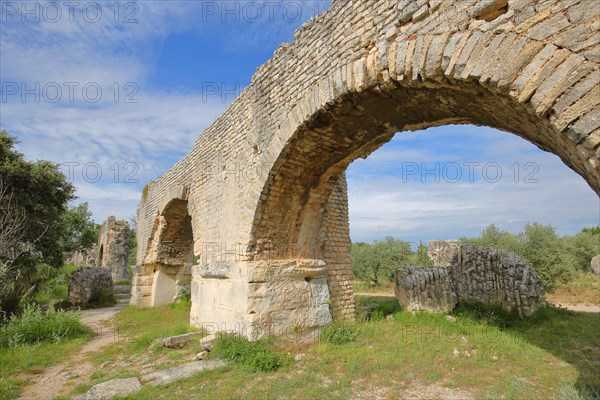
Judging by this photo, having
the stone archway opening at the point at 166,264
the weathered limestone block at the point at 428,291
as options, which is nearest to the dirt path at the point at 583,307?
the weathered limestone block at the point at 428,291

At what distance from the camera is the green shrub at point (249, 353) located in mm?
4752

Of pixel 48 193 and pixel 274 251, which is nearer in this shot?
pixel 274 251

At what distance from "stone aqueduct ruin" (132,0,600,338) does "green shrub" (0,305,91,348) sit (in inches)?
103

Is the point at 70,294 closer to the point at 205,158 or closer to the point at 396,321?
the point at 205,158

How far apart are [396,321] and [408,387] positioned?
3267 millimetres

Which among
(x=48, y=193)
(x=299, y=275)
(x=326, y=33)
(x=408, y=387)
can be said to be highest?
(x=326, y=33)

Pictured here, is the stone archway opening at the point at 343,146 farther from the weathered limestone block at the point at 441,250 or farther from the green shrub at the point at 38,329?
the weathered limestone block at the point at 441,250

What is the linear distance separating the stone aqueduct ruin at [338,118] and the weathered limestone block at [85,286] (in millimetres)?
5860

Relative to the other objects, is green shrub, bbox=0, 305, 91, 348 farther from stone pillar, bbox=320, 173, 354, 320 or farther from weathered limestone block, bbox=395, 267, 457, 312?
weathered limestone block, bbox=395, 267, 457, 312

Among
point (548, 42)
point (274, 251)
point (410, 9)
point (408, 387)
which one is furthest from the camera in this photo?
point (274, 251)

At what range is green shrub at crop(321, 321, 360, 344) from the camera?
5977mm

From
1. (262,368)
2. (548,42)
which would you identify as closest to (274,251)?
(262,368)

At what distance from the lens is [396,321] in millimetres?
7309

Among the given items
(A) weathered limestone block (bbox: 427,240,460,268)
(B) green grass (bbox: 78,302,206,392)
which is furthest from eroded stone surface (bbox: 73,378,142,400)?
(A) weathered limestone block (bbox: 427,240,460,268)
